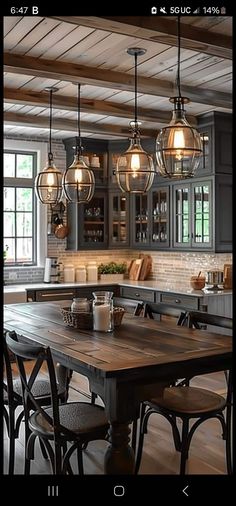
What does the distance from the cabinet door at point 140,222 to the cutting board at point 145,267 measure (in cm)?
30

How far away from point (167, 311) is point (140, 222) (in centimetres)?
316

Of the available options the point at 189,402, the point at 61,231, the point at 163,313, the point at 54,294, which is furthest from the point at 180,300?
the point at 189,402

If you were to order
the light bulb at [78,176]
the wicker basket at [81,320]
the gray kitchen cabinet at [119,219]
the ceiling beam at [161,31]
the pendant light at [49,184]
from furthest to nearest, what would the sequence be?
the gray kitchen cabinet at [119,219]
the pendant light at [49,184]
the light bulb at [78,176]
the wicker basket at [81,320]
the ceiling beam at [161,31]

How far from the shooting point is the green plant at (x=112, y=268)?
22.5 feet

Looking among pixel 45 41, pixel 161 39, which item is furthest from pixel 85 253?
pixel 161 39

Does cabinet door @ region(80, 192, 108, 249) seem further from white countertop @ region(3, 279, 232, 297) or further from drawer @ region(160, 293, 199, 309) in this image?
drawer @ region(160, 293, 199, 309)

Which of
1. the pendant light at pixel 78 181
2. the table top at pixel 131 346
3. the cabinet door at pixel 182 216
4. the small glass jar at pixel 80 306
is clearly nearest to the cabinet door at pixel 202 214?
the cabinet door at pixel 182 216

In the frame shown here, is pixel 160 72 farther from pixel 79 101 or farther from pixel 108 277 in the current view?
pixel 108 277

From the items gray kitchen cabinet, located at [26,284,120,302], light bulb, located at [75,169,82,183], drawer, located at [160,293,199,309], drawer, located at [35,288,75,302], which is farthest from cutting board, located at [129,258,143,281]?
light bulb, located at [75,169,82,183]

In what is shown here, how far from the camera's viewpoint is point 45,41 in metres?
3.23

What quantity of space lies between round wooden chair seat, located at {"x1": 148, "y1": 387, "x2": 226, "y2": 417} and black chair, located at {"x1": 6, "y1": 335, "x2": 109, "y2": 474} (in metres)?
0.36

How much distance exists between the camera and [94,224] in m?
6.64

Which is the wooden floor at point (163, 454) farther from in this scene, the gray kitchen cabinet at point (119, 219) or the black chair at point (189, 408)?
the gray kitchen cabinet at point (119, 219)

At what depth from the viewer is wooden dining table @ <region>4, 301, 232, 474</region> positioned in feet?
7.17
